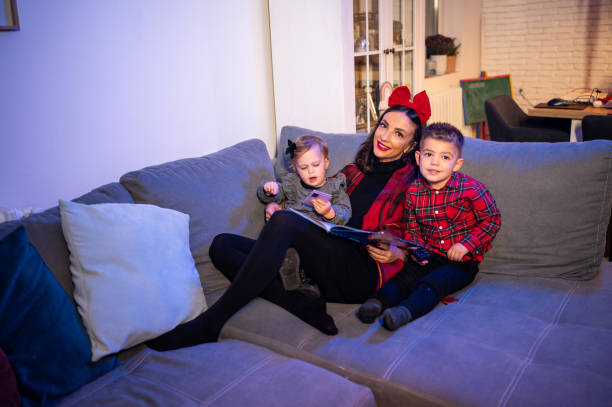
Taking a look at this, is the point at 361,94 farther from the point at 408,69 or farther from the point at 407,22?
the point at 407,22

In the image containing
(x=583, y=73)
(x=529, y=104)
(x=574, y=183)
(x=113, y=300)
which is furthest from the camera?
(x=529, y=104)

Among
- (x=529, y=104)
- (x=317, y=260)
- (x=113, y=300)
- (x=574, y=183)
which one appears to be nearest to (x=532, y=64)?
(x=529, y=104)

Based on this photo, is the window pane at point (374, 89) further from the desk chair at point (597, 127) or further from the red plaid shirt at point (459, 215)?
the red plaid shirt at point (459, 215)

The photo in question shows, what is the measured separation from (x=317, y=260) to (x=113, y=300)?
682 millimetres

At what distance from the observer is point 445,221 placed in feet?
5.96

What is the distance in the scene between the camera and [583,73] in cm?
545

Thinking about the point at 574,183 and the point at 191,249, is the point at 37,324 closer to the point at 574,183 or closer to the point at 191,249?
the point at 191,249

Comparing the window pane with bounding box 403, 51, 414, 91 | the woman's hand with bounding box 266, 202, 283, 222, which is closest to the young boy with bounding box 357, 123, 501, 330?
the woman's hand with bounding box 266, 202, 283, 222

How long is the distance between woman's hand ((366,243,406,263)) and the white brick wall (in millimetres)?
4809

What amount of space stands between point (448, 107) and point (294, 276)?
3.99 meters

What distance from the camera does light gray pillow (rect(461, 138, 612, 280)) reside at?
1.78m

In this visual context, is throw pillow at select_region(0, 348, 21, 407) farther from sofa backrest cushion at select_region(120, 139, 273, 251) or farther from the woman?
sofa backrest cushion at select_region(120, 139, 273, 251)

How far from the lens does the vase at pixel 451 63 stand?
17.8 ft

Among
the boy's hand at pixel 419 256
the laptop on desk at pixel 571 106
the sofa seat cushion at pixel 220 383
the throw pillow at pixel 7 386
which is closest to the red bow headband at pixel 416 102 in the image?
the boy's hand at pixel 419 256
